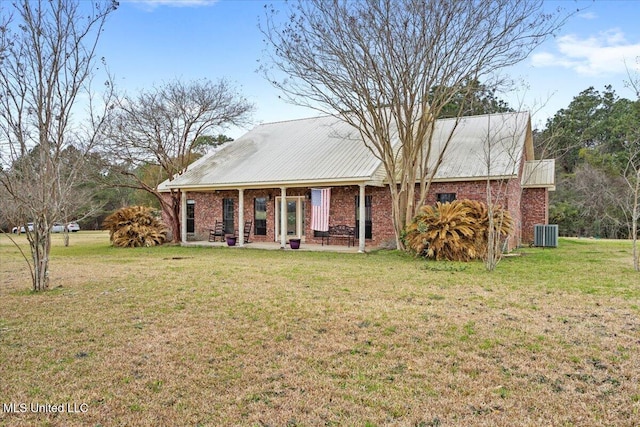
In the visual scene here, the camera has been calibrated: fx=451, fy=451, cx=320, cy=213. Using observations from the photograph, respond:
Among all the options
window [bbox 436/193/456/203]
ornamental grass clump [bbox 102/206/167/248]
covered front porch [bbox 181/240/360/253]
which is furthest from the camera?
ornamental grass clump [bbox 102/206/167/248]

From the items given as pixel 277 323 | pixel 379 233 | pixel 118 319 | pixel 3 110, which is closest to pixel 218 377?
pixel 277 323

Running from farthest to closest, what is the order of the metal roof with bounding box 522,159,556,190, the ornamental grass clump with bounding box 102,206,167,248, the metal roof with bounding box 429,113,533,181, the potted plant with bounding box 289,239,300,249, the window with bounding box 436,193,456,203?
the ornamental grass clump with bounding box 102,206,167,248 < the metal roof with bounding box 522,159,556,190 < the potted plant with bounding box 289,239,300,249 < the window with bounding box 436,193,456,203 < the metal roof with bounding box 429,113,533,181

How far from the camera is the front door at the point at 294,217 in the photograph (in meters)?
18.6

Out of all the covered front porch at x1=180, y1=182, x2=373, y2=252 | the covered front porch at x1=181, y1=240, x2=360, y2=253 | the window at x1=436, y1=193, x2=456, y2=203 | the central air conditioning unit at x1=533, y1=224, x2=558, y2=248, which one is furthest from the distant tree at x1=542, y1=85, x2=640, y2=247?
the covered front porch at x1=181, y1=240, x2=360, y2=253

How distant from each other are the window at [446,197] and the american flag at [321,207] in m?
3.89

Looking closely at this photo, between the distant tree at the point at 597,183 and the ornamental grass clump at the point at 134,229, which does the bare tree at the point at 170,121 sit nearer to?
the ornamental grass clump at the point at 134,229

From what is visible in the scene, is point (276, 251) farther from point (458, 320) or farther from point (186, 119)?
point (458, 320)

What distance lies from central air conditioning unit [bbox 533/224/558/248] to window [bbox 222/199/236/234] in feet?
41.1

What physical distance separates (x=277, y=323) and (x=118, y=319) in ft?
7.21

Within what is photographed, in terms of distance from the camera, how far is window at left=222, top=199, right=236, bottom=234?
20328 mm

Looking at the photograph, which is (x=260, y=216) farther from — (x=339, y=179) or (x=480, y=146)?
(x=480, y=146)

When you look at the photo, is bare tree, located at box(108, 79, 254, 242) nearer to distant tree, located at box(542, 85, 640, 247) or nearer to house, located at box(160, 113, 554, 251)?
→ house, located at box(160, 113, 554, 251)

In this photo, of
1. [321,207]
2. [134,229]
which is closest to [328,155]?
[321,207]

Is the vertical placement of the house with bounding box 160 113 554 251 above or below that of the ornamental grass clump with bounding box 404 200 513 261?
above
